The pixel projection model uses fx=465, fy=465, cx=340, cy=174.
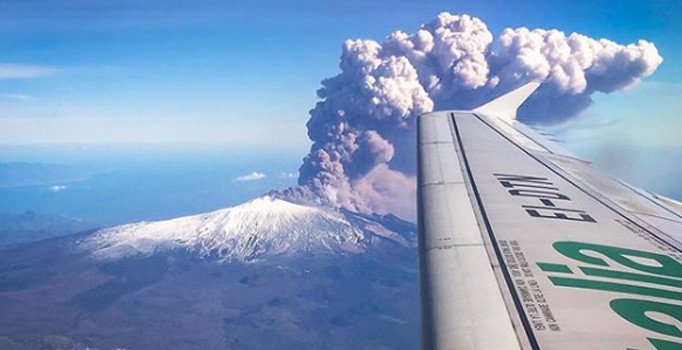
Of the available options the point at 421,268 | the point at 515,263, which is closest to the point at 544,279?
the point at 515,263

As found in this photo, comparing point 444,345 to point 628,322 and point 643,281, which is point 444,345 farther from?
point 643,281

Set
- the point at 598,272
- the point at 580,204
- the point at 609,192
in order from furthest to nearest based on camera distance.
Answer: the point at 609,192 → the point at 580,204 → the point at 598,272

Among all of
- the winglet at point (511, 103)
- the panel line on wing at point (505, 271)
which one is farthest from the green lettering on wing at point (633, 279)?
the winglet at point (511, 103)

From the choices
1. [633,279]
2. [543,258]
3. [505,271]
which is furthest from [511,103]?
[505,271]

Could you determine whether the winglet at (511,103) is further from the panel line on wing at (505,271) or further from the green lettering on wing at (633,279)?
the green lettering on wing at (633,279)

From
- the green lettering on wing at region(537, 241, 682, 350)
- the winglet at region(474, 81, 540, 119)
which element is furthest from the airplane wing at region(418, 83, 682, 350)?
the winglet at region(474, 81, 540, 119)

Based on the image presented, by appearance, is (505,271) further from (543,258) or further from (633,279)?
(633,279)

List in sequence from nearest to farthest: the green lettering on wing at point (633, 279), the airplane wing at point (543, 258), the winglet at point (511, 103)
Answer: the airplane wing at point (543, 258) → the green lettering on wing at point (633, 279) → the winglet at point (511, 103)
